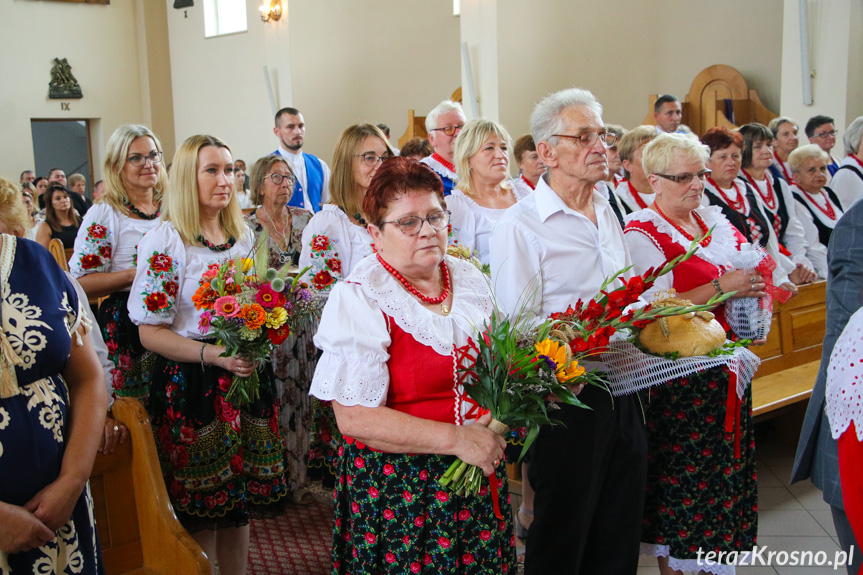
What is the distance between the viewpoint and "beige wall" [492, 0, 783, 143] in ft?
31.9

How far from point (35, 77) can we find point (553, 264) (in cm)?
1724

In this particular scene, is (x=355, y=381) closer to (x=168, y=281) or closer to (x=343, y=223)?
(x=168, y=281)

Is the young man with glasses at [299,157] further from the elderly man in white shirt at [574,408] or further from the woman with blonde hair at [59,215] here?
the elderly man in white shirt at [574,408]

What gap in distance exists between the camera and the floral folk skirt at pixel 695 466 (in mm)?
2740

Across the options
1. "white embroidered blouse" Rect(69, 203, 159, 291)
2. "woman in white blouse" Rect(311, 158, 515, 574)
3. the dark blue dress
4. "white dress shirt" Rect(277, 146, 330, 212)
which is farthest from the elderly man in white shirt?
"white dress shirt" Rect(277, 146, 330, 212)

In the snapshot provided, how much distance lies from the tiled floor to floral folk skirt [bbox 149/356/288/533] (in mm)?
1760

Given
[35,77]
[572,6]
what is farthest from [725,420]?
[35,77]

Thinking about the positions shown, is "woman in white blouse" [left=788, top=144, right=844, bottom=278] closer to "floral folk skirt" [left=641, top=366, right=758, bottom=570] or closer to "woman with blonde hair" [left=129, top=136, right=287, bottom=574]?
"floral folk skirt" [left=641, top=366, right=758, bottom=570]

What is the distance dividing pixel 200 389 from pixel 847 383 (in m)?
1.97

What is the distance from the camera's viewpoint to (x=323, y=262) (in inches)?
132

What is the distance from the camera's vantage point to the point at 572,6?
10.5 meters

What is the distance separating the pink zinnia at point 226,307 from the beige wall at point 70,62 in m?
16.0

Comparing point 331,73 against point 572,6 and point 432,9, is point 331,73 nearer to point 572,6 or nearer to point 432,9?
point 432,9

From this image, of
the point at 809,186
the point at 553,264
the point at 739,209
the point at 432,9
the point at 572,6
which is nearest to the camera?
the point at 553,264
